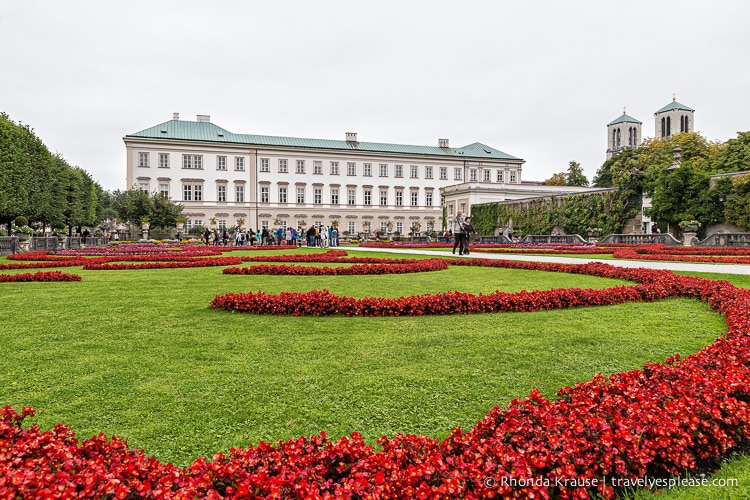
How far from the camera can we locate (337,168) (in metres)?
61.8

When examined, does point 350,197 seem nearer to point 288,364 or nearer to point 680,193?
point 680,193

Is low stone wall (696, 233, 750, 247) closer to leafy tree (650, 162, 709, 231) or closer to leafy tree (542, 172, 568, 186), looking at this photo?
leafy tree (650, 162, 709, 231)

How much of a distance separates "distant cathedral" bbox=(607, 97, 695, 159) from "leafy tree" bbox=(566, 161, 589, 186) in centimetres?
1102

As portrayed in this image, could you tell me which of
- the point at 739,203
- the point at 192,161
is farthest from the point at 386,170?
the point at 739,203

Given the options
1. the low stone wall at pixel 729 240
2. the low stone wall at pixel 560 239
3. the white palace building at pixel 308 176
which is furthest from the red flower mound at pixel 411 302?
the white palace building at pixel 308 176

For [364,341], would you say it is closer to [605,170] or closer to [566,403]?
[566,403]

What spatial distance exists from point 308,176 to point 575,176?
1613 inches

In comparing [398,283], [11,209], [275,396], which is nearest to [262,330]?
[275,396]

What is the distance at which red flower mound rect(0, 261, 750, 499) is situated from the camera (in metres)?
1.61

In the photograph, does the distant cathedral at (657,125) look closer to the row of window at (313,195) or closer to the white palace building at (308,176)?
the white palace building at (308,176)

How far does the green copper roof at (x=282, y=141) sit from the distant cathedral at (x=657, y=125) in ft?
91.6

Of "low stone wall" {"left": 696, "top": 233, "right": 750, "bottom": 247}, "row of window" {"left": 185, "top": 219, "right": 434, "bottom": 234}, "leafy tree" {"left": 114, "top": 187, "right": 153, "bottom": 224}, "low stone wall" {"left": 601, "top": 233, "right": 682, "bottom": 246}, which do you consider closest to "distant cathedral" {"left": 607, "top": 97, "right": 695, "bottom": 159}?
"row of window" {"left": 185, "top": 219, "right": 434, "bottom": 234}

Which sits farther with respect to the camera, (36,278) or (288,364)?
(36,278)

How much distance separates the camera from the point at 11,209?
2595 cm
